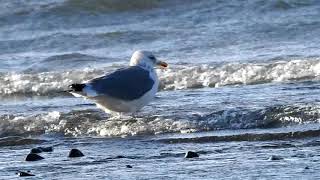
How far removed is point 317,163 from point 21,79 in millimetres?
6049

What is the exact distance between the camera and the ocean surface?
21.0 ft

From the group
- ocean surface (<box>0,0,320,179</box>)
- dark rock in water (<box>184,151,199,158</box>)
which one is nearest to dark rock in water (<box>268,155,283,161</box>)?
ocean surface (<box>0,0,320,179</box>)

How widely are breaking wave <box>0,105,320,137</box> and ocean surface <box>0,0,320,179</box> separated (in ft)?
0.04

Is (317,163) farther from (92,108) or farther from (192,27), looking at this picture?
(192,27)

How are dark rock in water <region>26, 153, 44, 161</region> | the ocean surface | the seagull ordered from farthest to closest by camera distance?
the seagull < dark rock in water <region>26, 153, 44, 161</region> < the ocean surface

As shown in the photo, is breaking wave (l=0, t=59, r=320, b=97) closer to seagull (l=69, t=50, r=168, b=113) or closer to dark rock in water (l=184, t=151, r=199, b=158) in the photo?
seagull (l=69, t=50, r=168, b=113)

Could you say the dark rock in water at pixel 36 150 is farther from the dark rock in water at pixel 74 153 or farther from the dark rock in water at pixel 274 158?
the dark rock in water at pixel 274 158

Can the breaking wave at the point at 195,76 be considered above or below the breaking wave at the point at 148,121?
above

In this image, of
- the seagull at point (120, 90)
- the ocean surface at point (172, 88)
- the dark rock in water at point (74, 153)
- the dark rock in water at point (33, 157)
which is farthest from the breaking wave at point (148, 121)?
the dark rock in water at point (33, 157)

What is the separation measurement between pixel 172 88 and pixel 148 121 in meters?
2.50

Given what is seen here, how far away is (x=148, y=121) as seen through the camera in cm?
788

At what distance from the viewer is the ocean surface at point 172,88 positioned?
6.39 metres

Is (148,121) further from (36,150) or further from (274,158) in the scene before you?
(274,158)

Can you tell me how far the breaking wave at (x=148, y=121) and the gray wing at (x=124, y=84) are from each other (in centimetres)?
21
